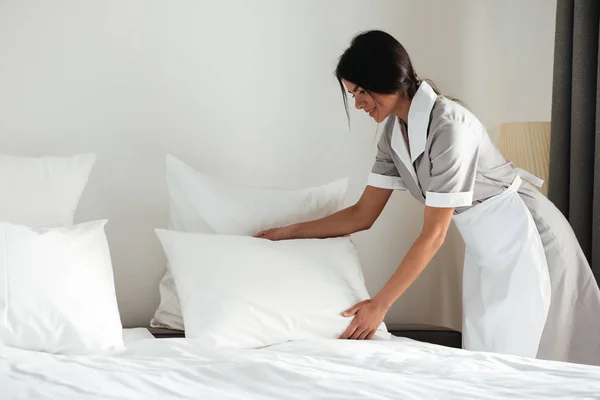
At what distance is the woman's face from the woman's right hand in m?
0.44

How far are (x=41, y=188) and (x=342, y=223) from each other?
0.91 metres

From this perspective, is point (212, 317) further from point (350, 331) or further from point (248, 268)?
point (350, 331)

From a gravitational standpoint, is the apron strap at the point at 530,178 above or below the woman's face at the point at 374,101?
below

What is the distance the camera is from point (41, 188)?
Answer: 6.88ft

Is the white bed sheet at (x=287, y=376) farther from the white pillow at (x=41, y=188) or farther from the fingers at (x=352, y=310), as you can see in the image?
the white pillow at (x=41, y=188)

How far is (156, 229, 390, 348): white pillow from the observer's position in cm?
198

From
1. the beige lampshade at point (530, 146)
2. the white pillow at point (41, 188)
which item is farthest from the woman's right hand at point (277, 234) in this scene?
the beige lampshade at point (530, 146)

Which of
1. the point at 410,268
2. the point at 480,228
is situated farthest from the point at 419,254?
the point at 480,228

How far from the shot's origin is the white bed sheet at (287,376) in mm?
1343

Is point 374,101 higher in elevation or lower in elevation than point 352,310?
higher

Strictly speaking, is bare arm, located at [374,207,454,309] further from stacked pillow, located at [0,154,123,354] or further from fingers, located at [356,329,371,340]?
stacked pillow, located at [0,154,123,354]

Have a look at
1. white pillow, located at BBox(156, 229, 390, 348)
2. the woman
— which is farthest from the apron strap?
white pillow, located at BBox(156, 229, 390, 348)

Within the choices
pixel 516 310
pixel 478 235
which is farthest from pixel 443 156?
pixel 516 310

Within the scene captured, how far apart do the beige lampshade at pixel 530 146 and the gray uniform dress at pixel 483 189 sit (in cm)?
48
